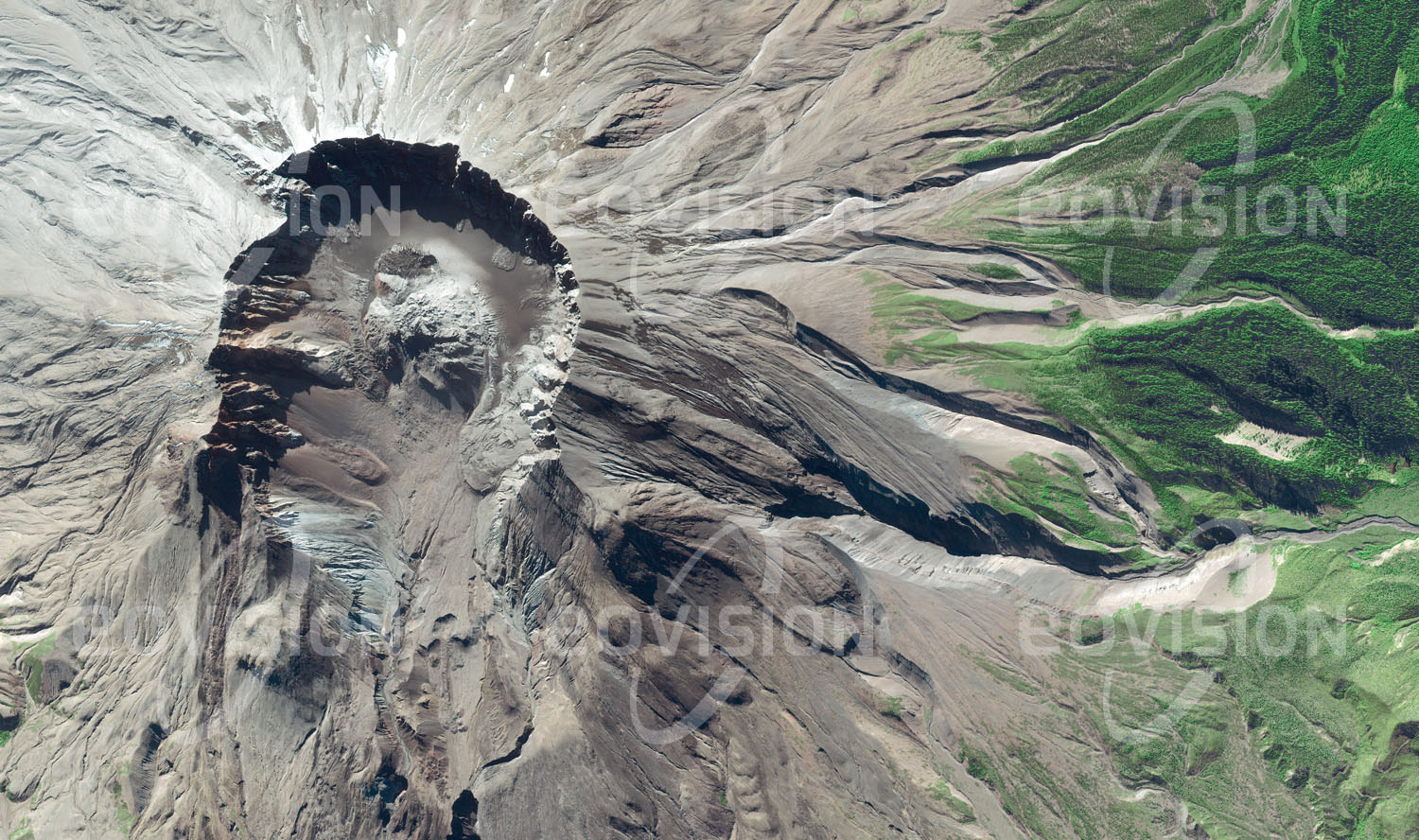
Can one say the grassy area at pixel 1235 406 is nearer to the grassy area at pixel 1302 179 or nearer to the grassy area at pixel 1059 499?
the grassy area at pixel 1059 499

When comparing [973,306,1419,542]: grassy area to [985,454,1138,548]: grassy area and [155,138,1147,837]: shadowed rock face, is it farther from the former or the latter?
[155,138,1147,837]: shadowed rock face

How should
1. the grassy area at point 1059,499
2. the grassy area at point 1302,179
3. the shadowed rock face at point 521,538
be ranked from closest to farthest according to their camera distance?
the grassy area at point 1302,179 < the grassy area at point 1059,499 < the shadowed rock face at point 521,538

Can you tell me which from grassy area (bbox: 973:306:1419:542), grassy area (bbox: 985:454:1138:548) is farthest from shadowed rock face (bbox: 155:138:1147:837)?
grassy area (bbox: 973:306:1419:542)

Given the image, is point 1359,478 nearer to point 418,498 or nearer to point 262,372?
point 418,498

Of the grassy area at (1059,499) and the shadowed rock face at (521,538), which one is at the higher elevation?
the grassy area at (1059,499)

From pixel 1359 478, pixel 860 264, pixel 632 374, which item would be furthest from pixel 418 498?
pixel 1359 478

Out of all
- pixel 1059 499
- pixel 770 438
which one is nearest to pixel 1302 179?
pixel 1059 499

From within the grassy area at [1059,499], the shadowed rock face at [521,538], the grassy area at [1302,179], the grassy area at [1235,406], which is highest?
the grassy area at [1302,179]

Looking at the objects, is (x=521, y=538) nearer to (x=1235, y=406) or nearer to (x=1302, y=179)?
(x=1235, y=406)

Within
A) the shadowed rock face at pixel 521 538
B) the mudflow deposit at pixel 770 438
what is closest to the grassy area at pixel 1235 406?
the mudflow deposit at pixel 770 438
